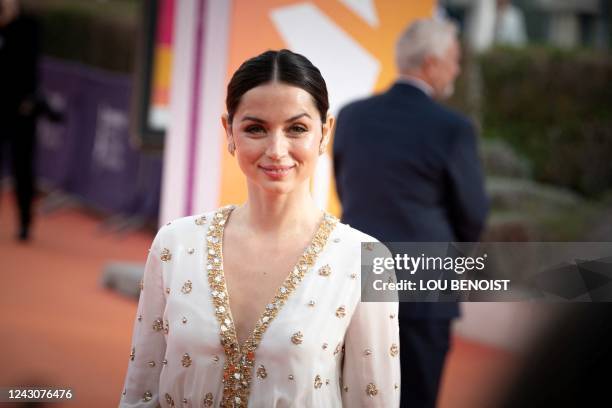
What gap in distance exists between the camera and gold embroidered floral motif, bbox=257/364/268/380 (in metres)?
1.86

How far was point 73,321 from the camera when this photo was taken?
246 inches

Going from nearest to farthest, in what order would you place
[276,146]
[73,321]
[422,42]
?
[276,146]
[422,42]
[73,321]

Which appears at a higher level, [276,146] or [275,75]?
[275,75]

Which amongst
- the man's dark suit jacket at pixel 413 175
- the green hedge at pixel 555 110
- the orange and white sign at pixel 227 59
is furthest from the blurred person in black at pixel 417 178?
the green hedge at pixel 555 110

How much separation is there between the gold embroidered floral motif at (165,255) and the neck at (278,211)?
0.16 meters

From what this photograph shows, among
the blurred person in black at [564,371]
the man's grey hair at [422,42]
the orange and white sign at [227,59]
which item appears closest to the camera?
the blurred person in black at [564,371]

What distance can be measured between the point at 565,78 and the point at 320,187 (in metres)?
6.74

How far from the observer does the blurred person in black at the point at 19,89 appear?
7.74m

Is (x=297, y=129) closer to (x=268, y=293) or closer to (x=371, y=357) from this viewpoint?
(x=268, y=293)

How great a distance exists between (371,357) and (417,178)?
1.41 m

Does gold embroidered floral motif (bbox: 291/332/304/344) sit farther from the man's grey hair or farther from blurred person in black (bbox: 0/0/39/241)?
blurred person in black (bbox: 0/0/39/241)

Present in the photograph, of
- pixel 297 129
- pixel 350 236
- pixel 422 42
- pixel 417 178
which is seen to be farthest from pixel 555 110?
pixel 297 129

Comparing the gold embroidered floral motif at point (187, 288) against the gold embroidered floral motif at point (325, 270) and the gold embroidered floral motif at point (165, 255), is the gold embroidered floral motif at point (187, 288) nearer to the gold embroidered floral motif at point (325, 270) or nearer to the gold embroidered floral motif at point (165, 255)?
the gold embroidered floral motif at point (165, 255)

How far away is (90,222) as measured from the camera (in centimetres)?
1004
